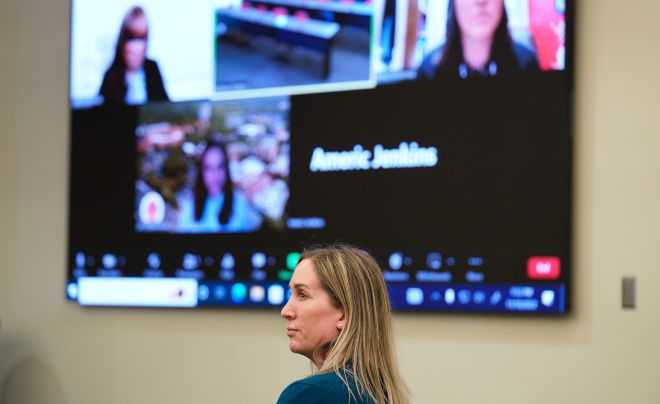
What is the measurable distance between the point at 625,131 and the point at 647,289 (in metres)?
0.56

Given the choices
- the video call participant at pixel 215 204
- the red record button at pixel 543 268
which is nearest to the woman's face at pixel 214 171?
the video call participant at pixel 215 204

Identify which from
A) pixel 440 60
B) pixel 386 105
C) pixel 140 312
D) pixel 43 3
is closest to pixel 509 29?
pixel 440 60

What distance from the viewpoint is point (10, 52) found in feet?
14.2

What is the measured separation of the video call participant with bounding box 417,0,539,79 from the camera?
3227 mm

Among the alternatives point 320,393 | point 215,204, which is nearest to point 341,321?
point 320,393

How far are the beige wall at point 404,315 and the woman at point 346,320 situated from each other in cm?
142

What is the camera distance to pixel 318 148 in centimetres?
354

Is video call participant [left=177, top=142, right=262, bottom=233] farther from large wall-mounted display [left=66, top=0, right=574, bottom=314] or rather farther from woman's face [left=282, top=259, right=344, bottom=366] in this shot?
woman's face [left=282, top=259, right=344, bottom=366]

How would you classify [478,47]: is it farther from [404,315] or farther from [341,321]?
[341,321]

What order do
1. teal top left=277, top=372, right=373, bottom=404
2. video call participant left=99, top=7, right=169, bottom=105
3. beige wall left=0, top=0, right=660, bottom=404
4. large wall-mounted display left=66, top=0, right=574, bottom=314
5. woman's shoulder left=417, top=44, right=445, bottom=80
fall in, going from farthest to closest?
video call participant left=99, top=7, right=169, bottom=105
woman's shoulder left=417, top=44, right=445, bottom=80
large wall-mounted display left=66, top=0, right=574, bottom=314
beige wall left=0, top=0, right=660, bottom=404
teal top left=277, top=372, right=373, bottom=404

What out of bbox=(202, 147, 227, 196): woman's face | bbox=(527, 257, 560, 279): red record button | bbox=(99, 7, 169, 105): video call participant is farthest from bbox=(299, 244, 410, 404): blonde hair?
bbox=(99, 7, 169, 105): video call participant

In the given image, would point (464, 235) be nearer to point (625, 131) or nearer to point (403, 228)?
point (403, 228)

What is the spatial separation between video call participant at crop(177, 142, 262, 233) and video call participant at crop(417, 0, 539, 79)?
3.10 feet

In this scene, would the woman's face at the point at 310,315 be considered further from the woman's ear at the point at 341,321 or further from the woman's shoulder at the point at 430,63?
the woman's shoulder at the point at 430,63
